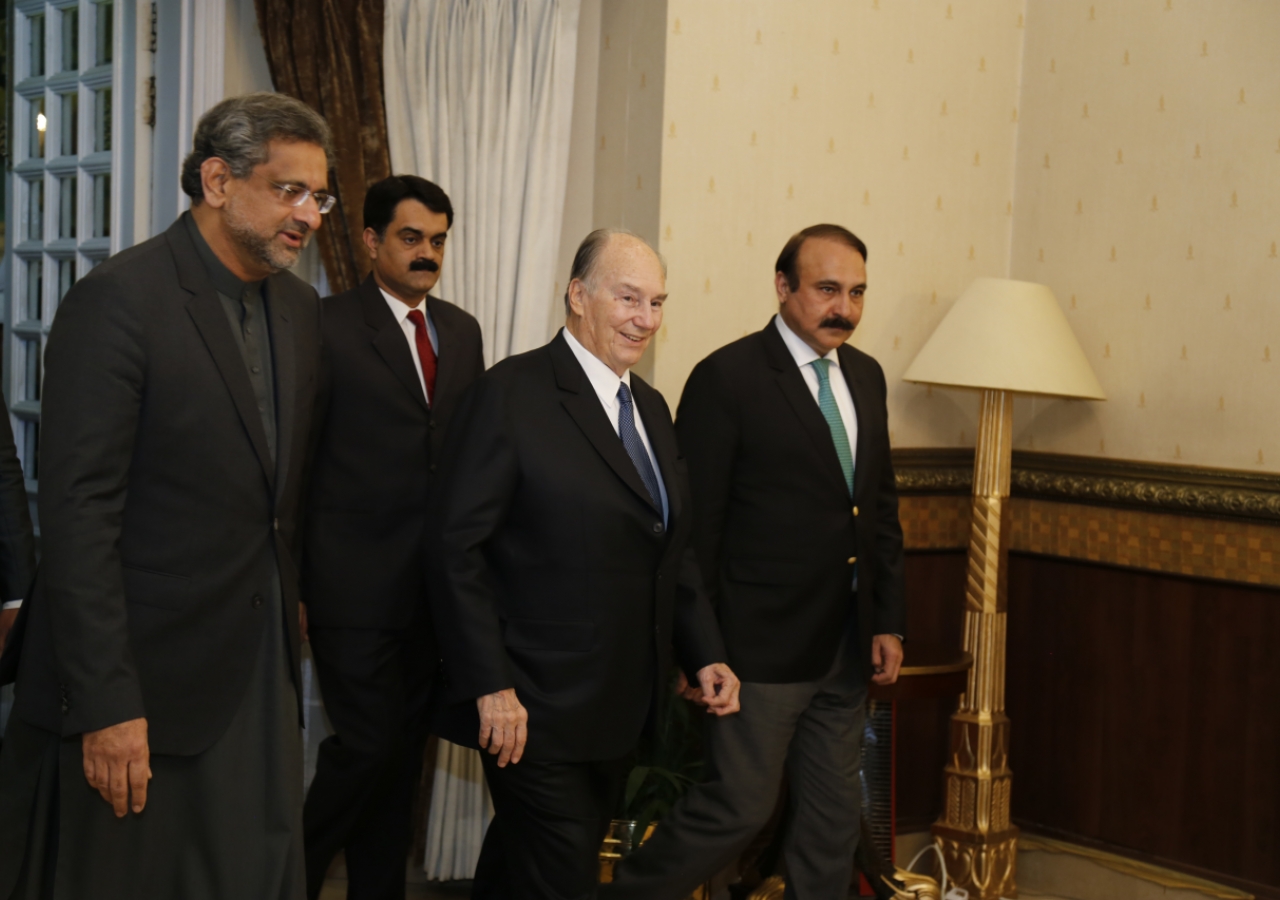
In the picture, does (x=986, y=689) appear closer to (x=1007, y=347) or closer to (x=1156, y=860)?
(x=1156, y=860)

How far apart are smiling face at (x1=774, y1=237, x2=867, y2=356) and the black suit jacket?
0.95 m

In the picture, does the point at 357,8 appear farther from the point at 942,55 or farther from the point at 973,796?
the point at 973,796

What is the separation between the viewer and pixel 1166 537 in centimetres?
403

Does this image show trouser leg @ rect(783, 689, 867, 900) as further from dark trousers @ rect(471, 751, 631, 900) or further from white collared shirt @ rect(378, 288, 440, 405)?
white collared shirt @ rect(378, 288, 440, 405)

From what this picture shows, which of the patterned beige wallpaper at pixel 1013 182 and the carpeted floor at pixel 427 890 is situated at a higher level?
the patterned beige wallpaper at pixel 1013 182

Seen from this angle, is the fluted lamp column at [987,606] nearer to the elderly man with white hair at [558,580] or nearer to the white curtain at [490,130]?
the white curtain at [490,130]

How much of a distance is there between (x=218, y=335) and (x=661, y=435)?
98 centimetres

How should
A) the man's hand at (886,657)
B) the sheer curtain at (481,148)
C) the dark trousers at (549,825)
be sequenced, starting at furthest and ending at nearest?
the sheer curtain at (481,148), the man's hand at (886,657), the dark trousers at (549,825)

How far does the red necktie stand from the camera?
308cm

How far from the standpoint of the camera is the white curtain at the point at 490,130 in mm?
3643

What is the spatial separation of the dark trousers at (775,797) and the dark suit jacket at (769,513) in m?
0.11

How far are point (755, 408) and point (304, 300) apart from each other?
1.16 meters

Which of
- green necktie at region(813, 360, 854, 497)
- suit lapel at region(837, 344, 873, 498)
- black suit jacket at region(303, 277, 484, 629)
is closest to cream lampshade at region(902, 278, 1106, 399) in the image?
suit lapel at region(837, 344, 873, 498)

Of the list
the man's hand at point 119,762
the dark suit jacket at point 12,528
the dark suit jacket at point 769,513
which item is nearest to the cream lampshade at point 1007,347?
the dark suit jacket at point 769,513
